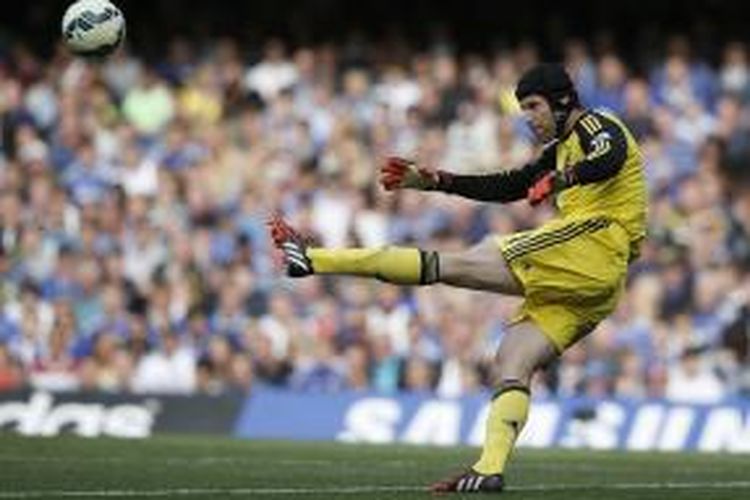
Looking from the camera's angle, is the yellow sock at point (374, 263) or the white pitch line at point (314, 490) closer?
the white pitch line at point (314, 490)

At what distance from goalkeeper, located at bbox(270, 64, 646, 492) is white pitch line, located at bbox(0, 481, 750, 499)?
476 millimetres

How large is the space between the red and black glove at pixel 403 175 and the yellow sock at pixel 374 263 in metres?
0.54

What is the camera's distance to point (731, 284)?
1975 cm

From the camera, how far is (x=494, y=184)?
1183cm

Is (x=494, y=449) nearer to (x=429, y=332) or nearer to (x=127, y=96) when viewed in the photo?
(x=429, y=332)

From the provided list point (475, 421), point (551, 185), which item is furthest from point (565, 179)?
point (475, 421)

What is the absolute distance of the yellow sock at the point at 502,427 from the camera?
10.9 metres

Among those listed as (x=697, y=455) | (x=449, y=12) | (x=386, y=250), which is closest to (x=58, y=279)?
(x=449, y=12)

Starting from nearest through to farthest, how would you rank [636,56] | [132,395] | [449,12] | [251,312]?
[132,395], [251,312], [636,56], [449,12]

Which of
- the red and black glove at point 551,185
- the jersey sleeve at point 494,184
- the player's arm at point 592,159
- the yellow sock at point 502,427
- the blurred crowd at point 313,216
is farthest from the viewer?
the blurred crowd at point 313,216

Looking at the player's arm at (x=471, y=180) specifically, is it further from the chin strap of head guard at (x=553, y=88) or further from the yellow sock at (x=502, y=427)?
the yellow sock at (x=502, y=427)

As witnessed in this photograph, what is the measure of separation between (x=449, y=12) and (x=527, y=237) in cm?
1513

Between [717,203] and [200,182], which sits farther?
[200,182]

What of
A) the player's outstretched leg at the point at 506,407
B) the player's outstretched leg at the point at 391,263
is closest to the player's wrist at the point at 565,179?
the player's outstretched leg at the point at 391,263
